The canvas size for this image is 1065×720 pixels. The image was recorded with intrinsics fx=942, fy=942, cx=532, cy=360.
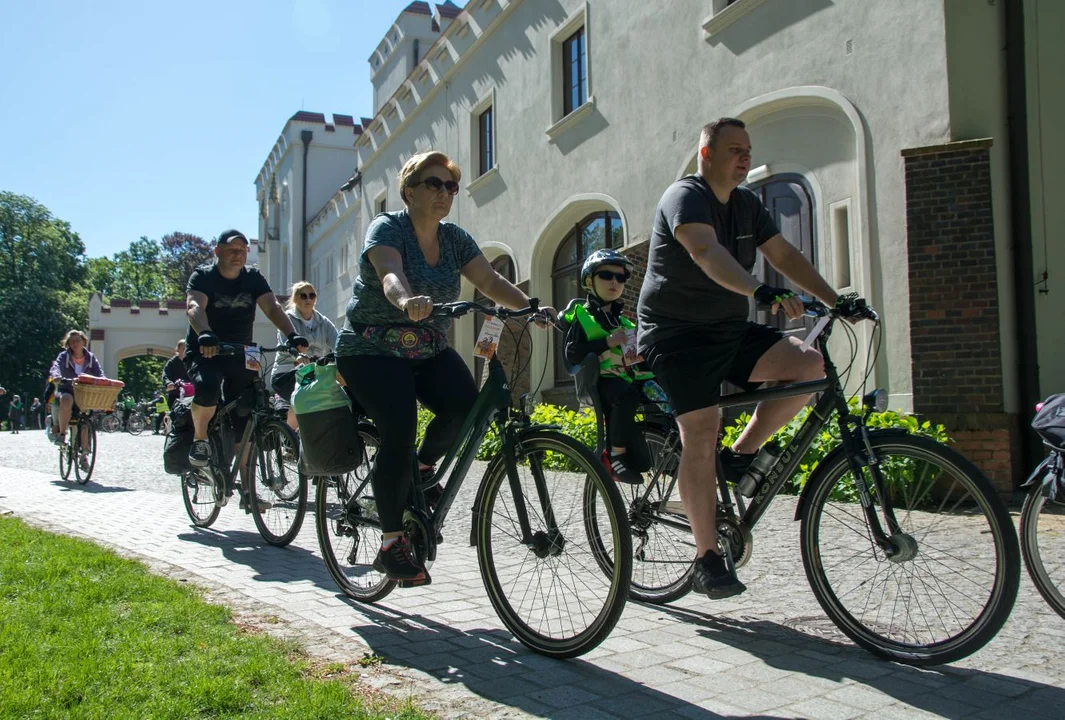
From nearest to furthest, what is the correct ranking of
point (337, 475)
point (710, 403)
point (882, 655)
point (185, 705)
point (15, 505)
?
point (185, 705)
point (882, 655)
point (710, 403)
point (337, 475)
point (15, 505)

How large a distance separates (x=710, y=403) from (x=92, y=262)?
294 ft

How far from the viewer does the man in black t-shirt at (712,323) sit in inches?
146

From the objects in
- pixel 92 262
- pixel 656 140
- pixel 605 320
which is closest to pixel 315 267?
pixel 656 140

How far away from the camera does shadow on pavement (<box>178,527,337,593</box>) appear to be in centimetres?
508

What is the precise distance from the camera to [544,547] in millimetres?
3600

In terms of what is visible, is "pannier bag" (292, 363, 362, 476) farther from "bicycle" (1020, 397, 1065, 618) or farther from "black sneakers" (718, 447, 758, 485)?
"bicycle" (1020, 397, 1065, 618)

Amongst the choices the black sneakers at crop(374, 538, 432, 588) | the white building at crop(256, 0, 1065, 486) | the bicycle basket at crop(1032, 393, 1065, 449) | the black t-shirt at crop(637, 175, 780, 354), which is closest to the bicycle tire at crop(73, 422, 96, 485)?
the white building at crop(256, 0, 1065, 486)

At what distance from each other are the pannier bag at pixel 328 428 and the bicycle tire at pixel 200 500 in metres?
2.80

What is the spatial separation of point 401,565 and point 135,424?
3181 cm

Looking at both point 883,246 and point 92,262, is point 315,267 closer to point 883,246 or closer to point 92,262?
point 883,246

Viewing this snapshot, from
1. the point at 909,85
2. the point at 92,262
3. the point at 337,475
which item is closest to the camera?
the point at 337,475

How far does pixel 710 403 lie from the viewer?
149 inches

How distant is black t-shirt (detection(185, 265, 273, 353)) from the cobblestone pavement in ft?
5.94

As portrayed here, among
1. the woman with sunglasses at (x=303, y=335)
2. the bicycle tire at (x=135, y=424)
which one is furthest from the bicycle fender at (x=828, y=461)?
the bicycle tire at (x=135, y=424)
